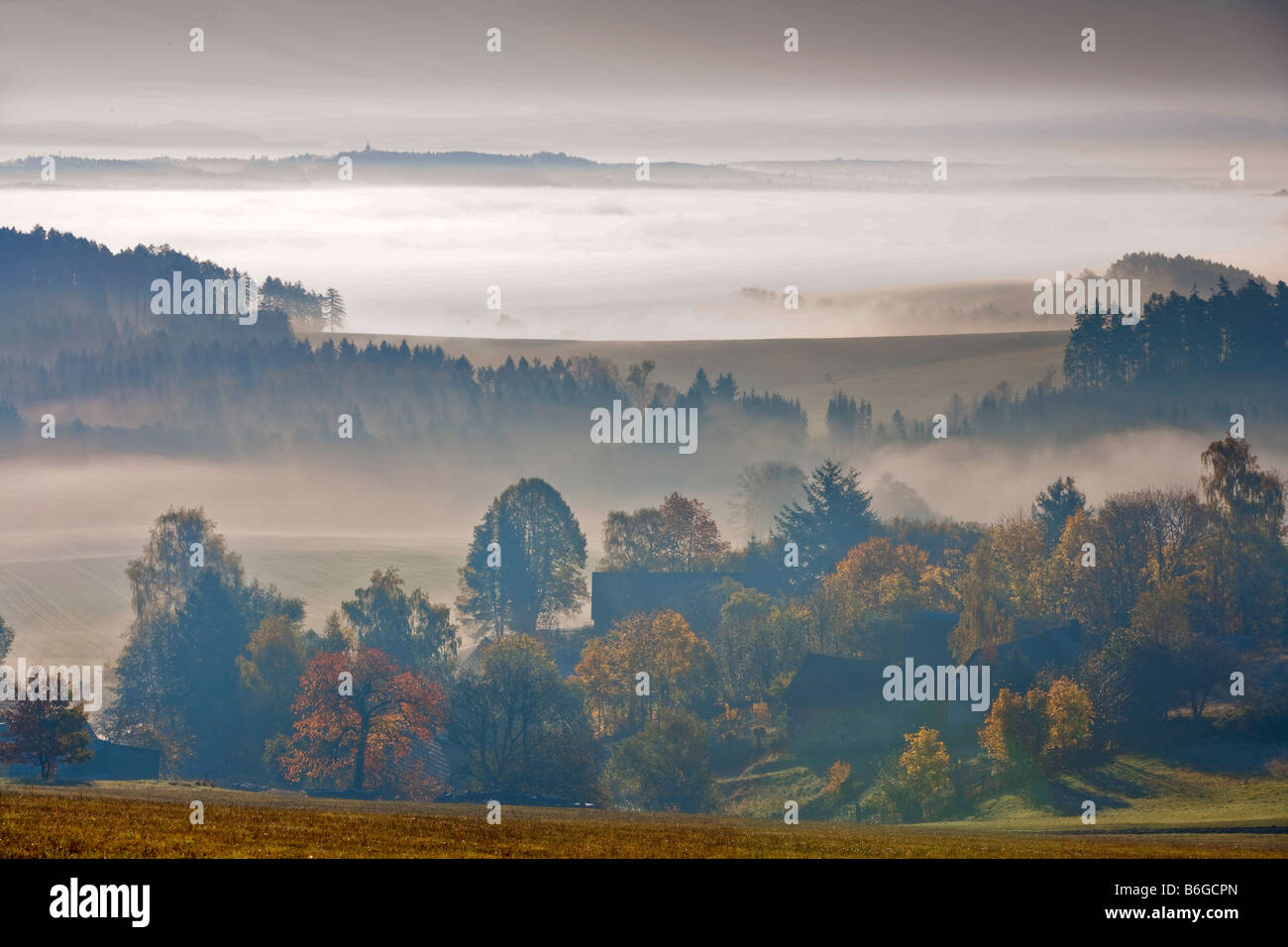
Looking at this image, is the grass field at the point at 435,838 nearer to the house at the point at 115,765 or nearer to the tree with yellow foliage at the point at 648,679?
the house at the point at 115,765

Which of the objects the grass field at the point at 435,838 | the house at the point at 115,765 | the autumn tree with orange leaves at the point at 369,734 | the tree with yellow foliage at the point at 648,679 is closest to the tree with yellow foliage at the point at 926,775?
the grass field at the point at 435,838

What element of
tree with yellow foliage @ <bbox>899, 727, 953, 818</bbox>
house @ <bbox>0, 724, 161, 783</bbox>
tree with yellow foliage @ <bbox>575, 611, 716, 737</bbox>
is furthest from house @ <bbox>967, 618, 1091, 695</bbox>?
house @ <bbox>0, 724, 161, 783</bbox>

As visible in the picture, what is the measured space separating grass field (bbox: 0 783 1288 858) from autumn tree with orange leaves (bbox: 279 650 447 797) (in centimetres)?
4328

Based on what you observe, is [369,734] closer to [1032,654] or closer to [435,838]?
[1032,654]

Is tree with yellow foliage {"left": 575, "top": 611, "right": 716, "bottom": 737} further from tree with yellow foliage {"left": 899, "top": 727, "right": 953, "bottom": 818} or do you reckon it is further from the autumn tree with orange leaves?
tree with yellow foliage {"left": 899, "top": 727, "right": 953, "bottom": 818}

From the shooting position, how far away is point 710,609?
549 feet

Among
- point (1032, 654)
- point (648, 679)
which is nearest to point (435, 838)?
point (1032, 654)

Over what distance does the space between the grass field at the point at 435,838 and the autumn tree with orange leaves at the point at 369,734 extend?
43.3 meters

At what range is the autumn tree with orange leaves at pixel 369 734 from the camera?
111 meters

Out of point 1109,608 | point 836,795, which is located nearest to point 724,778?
point 836,795
